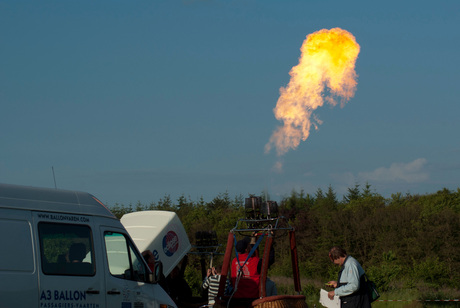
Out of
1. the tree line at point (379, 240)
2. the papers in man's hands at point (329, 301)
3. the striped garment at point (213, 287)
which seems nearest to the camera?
the papers in man's hands at point (329, 301)

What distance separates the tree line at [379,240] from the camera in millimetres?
25808

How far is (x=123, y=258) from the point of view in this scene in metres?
9.23

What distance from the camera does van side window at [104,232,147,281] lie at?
904 centimetres

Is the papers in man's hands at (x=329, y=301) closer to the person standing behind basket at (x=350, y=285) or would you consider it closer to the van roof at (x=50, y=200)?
the person standing behind basket at (x=350, y=285)

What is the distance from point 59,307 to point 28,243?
0.91 m

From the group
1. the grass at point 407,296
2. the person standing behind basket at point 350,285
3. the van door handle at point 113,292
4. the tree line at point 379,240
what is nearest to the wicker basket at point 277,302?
the person standing behind basket at point 350,285

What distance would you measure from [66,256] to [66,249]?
0.09m

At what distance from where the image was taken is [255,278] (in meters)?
10.5

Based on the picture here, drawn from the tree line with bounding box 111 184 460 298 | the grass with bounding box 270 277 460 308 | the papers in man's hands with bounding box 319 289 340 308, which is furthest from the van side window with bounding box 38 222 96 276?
the tree line with bounding box 111 184 460 298

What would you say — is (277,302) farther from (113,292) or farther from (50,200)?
(50,200)

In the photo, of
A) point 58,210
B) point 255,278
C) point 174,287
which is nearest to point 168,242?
point 174,287

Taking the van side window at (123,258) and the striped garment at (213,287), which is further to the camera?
the striped garment at (213,287)

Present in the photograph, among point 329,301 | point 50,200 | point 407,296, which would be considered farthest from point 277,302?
point 407,296

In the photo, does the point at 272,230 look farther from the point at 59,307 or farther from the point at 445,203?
A: the point at 445,203
